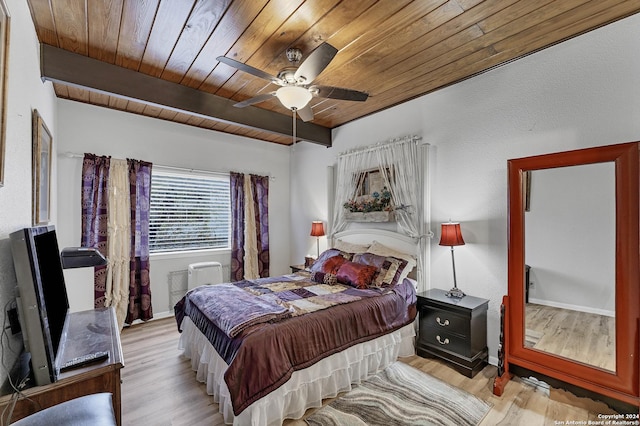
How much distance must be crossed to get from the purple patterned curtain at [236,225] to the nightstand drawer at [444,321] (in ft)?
9.35

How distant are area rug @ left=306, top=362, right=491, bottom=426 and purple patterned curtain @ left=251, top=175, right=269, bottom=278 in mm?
2788

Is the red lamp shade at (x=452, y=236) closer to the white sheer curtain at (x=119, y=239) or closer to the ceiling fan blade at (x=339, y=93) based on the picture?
the ceiling fan blade at (x=339, y=93)

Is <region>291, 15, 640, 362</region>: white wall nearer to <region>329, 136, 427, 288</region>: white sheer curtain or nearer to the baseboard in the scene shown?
<region>329, 136, 427, 288</region>: white sheer curtain

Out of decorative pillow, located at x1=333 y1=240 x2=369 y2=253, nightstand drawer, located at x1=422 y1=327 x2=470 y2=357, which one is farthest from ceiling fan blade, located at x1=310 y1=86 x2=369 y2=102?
nightstand drawer, located at x1=422 y1=327 x2=470 y2=357

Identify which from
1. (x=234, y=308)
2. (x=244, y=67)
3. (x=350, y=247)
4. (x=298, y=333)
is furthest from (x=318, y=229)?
(x=244, y=67)

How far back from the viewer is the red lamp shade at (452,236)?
2.72 metres

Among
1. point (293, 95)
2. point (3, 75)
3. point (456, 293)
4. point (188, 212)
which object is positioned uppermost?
point (293, 95)

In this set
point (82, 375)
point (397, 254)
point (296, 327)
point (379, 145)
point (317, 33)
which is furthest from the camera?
point (379, 145)

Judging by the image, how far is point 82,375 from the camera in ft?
4.04

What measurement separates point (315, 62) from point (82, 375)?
2.11 m

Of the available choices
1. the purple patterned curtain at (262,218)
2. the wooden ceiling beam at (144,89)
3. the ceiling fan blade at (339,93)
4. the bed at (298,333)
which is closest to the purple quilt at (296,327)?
the bed at (298,333)

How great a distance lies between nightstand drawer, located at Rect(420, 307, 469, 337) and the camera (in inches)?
99.7

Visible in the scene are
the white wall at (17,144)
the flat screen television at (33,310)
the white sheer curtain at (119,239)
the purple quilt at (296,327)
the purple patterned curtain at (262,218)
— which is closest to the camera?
the flat screen television at (33,310)

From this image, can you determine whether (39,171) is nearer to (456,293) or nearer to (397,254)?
(397,254)
